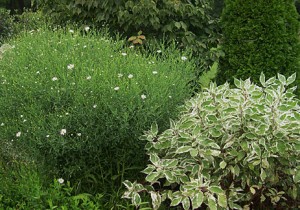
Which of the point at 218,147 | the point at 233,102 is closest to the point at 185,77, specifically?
the point at 233,102

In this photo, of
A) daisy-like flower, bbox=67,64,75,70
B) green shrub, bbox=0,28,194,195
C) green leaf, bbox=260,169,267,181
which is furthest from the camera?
daisy-like flower, bbox=67,64,75,70

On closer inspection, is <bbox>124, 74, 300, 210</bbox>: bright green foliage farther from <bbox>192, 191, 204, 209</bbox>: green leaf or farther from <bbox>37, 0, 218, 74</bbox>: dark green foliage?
<bbox>37, 0, 218, 74</bbox>: dark green foliage

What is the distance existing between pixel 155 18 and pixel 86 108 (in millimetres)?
2433

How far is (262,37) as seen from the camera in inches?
199

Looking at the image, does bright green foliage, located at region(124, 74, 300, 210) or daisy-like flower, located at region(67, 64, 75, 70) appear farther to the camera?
daisy-like flower, located at region(67, 64, 75, 70)

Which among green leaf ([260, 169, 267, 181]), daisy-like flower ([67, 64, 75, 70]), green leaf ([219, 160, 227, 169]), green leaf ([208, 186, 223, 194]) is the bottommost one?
green leaf ([208, 186, 223, 194])

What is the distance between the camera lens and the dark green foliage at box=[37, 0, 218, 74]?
542 cm

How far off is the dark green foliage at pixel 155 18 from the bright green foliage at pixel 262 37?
0.47 metres

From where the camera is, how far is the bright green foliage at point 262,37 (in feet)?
16.5

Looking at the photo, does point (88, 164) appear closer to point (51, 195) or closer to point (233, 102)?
point (51, 195)

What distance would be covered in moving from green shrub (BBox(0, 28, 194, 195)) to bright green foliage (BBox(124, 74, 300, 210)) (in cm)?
24

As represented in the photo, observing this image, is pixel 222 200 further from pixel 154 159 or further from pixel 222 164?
pixel 154 159

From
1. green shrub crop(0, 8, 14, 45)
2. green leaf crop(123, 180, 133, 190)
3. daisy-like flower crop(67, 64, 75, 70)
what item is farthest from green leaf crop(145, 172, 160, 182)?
green shrub crop(0, 8, 14, 45)

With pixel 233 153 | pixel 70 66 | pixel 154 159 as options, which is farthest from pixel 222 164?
pixel 70 66
